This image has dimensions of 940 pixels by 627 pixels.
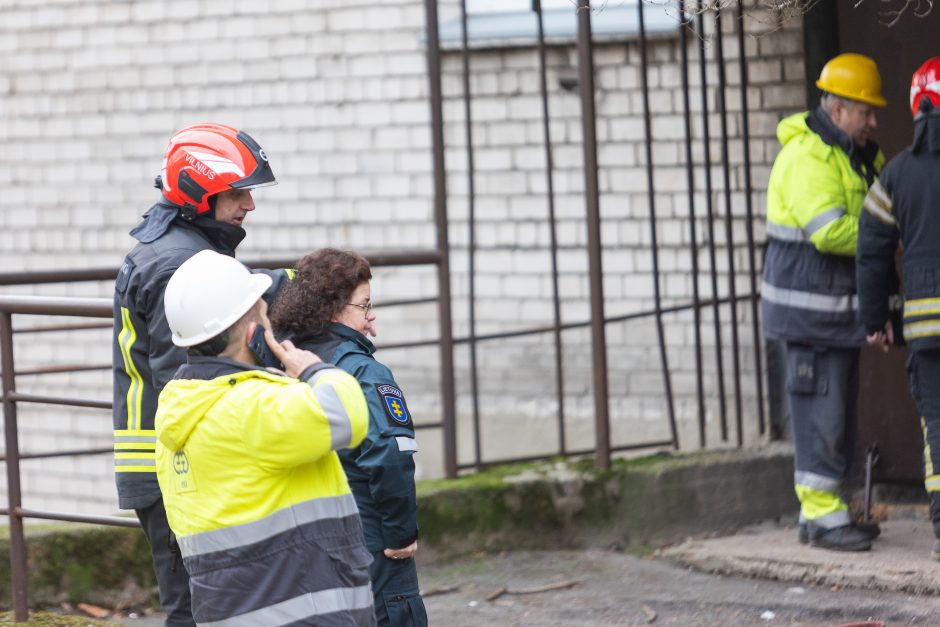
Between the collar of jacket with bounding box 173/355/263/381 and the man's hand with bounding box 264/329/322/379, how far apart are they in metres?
0.05

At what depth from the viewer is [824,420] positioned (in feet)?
17.6

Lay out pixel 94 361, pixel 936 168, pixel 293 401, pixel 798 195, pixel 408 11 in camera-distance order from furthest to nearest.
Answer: pixel 94 361 < pixel 408 11 < pixel 798 195 < pixel 936 168 < pixel 293 401

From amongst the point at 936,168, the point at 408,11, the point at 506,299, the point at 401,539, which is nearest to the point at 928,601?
the point at 936,168

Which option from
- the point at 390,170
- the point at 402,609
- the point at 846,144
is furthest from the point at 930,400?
the point at 390,170

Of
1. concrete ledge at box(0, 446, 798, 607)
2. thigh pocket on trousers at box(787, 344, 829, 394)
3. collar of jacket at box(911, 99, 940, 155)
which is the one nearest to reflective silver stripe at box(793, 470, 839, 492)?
thigh pocket on trousers at box(787, 344, 829, 394)

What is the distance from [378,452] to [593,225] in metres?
2.59

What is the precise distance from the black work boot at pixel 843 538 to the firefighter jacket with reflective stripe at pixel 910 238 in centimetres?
83

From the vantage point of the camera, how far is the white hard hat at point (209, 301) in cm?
293

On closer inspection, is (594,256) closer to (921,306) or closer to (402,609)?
(921,306)

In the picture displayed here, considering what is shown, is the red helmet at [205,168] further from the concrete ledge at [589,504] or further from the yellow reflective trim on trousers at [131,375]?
the concrete ledge at [589,504]

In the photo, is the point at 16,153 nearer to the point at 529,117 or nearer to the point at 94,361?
the point at 94,361

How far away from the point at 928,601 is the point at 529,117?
12.4 ft

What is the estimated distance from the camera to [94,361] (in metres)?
9.48

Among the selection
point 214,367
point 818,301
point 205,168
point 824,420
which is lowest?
point 824,420
